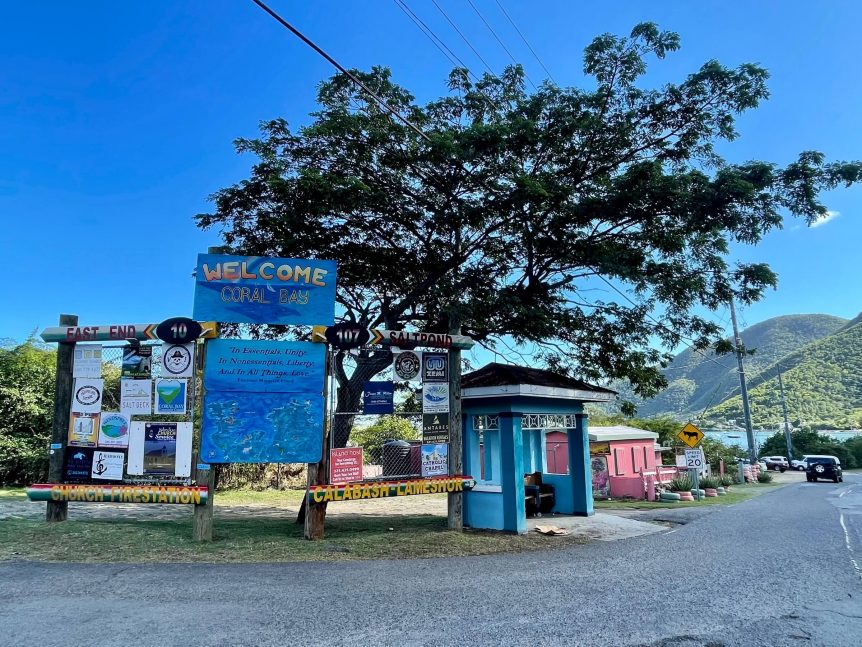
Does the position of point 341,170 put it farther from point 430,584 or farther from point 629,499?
point 629,499

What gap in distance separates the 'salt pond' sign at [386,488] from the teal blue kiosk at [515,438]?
75 cm

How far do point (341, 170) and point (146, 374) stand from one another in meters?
5.81

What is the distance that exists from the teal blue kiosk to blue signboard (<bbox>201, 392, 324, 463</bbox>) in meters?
3.58

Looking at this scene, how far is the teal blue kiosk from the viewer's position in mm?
11719

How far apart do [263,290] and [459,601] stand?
6.49m

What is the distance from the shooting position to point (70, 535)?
972 cm

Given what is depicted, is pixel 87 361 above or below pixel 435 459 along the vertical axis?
above

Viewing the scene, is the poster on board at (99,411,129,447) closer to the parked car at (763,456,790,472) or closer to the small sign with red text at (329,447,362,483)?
the small sign with red text at (329,447,362,483)

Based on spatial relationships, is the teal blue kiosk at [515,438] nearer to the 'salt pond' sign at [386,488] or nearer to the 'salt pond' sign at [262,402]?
the 'salt pond' sign at [386,488]

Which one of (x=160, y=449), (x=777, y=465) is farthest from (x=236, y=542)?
(x=777, y=465)

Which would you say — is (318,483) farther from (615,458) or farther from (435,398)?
(615,458)

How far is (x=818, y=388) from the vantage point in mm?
97812

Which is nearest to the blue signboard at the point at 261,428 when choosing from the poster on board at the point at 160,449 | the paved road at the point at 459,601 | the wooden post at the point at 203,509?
the wooden post at the point at 203,509

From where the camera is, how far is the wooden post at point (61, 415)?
34.5 feet
